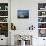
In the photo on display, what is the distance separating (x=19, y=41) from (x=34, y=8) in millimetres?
1868

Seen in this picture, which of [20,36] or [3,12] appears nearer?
[20,36]

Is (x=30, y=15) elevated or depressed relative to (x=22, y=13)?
depressed

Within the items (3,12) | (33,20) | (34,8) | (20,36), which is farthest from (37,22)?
(3,12)

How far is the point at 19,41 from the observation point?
646 cm

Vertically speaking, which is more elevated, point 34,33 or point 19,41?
point 34,33

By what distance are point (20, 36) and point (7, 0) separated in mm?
2012

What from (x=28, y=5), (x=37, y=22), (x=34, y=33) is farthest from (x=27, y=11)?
(x=34, y=33)

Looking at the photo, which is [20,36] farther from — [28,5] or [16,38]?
[28,5]

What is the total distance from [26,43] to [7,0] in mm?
2451

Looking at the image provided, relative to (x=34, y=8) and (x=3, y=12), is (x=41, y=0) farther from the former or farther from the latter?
(x=3, y=12)

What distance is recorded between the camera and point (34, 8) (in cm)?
660

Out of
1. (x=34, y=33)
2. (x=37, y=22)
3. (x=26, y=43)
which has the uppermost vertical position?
(x=37, y=22)

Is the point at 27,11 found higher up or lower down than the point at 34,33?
higher up

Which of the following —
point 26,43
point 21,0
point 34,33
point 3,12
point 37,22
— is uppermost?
point 21,0
